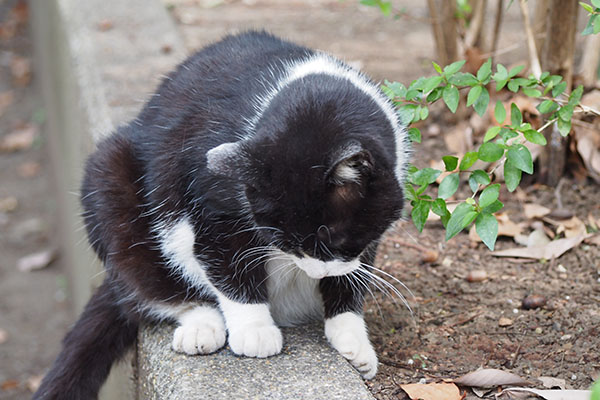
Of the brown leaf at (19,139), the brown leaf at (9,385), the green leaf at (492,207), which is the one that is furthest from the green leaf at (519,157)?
the brown leaf at (19,139)

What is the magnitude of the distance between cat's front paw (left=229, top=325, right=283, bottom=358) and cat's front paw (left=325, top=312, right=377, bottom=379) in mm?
160

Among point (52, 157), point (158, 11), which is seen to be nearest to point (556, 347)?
point (158, 11)

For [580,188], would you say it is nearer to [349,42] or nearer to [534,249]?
[534,249]

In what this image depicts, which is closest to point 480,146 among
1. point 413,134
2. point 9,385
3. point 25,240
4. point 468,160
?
point 468,160

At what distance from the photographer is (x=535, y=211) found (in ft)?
9.30

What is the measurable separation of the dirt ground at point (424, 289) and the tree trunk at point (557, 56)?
0.09m

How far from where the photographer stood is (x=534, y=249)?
265 cm

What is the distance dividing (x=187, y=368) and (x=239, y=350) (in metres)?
0.15

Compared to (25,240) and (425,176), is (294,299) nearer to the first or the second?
(425,176)

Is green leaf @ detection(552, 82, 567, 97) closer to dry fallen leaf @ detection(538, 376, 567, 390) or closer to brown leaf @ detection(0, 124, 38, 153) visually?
dry fallen leaf @ detection(538, 376, 567, 390)

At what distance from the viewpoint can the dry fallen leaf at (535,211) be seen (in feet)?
9.23

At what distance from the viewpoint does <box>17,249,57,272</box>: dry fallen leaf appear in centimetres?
543

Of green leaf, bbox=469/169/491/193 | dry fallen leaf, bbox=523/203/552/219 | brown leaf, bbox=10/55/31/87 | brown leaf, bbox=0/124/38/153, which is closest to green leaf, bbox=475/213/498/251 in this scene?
green leaf, bbox=469/169/491/193

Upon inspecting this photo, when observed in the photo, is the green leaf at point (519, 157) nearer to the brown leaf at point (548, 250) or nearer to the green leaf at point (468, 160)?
the green leaf at point (468, 160)
